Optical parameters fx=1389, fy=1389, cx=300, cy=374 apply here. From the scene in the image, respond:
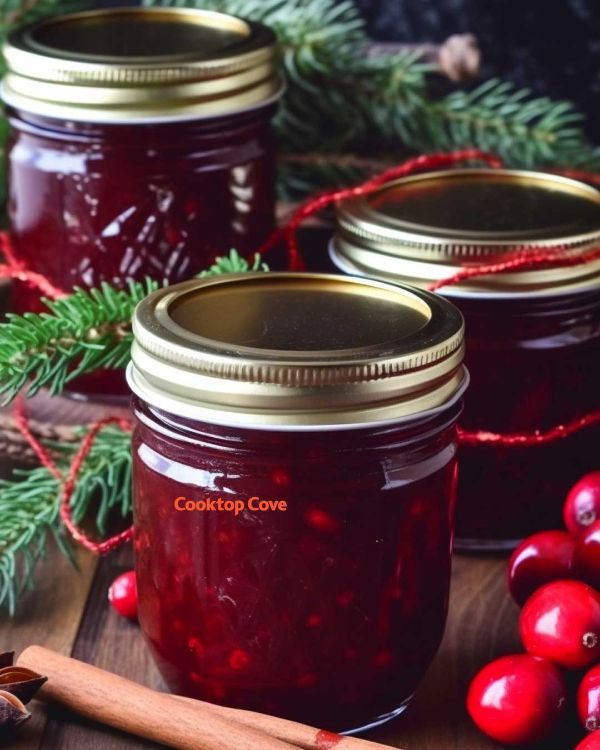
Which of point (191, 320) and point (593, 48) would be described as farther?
point (593, 48)

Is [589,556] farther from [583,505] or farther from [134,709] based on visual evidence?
[134,709]

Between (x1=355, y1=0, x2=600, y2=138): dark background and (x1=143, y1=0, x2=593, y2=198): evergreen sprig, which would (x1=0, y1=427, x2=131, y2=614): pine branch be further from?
(x1=355, y1=0, x2=600, y2=138): dark background

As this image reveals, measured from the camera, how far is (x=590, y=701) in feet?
2.94

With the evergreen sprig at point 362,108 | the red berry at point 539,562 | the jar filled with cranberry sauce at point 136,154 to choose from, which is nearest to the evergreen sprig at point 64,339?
the jar filled with cranberry sauce at point 136,154

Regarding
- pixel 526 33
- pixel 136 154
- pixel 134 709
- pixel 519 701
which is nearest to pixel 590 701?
pixel 519 701

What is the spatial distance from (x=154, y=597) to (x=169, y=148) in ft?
1.34

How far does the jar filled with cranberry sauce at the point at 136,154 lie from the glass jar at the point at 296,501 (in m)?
0.24

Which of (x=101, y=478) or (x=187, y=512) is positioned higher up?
(x=187, y=512)

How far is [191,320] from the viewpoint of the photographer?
3.05ft

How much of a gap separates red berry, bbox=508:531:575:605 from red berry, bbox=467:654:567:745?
12 centimetres

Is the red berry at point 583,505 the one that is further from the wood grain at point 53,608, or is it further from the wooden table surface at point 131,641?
the wood grain at point 53,608

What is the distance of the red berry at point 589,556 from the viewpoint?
974 millimetres

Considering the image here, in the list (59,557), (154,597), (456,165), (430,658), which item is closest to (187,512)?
(154,597)

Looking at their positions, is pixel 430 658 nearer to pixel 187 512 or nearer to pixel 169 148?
pixel 187 512
